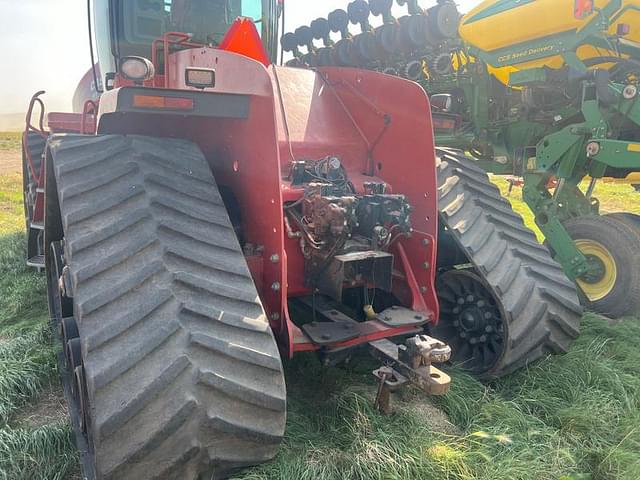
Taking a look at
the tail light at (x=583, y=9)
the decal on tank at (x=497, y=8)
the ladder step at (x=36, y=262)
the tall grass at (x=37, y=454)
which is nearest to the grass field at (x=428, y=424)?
the tall grass at (x=37, y=454)

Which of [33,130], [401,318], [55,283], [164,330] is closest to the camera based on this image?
[164,330]

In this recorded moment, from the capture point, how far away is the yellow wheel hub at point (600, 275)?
4695 millimetres

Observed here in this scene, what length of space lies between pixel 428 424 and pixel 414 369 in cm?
38

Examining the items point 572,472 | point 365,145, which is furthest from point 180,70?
point 572,472

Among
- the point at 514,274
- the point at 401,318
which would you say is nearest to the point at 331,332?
the point at 401,318

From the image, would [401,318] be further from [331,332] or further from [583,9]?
[583,9]

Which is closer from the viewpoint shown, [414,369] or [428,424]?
[414,369]

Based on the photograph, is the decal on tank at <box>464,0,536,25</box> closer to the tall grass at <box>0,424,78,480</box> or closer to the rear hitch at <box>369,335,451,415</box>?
the rear hitch at <box>369,335,451,415</box>

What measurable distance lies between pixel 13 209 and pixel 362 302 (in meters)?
8.16

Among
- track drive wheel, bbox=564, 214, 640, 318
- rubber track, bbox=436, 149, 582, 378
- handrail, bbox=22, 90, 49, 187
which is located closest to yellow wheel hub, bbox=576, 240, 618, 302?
track drive wheel, bbox=564, 214, 640, 318

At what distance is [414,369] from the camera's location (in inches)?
97.2

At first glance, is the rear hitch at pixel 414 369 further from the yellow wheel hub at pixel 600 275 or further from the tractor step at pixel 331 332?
the yellow wheel hub at pixel 600 275

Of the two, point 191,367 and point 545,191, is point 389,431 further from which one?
A: point 545,191

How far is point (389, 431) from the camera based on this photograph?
2549mm
